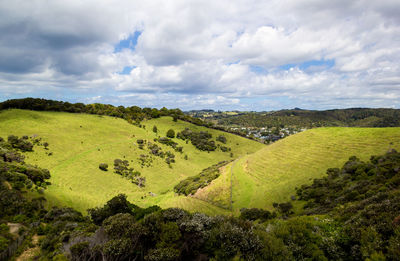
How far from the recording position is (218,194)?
3772 centimetres

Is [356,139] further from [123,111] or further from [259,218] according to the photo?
[123,111]

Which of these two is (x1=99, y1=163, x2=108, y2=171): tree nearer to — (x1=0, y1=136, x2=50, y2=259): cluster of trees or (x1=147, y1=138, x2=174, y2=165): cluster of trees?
(x1=0, y1=136, x2=50, y2=259): cluster of trees

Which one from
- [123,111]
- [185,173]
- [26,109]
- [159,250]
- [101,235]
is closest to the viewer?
[159,250]

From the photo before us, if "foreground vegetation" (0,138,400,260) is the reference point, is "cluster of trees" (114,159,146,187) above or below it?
below

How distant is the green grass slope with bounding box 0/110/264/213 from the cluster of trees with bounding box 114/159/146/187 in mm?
1545

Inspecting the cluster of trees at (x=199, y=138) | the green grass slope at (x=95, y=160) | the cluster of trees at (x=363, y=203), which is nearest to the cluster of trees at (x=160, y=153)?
the green grass slope at (x=95, y=160)

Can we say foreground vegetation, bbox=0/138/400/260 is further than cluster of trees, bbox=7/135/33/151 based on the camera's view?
No

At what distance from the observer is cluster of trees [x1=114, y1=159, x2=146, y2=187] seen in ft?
180

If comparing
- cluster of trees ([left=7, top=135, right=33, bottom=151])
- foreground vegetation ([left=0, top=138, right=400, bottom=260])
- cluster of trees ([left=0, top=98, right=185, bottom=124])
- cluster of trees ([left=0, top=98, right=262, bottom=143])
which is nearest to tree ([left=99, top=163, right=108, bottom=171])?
cluster of trees ([left=7, top=135, right=33, bottom=151])

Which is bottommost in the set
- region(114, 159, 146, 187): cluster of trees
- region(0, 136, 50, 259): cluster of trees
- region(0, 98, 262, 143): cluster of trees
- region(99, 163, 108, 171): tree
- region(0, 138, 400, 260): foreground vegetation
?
region(114, 159, 146, 187): cluster of trees

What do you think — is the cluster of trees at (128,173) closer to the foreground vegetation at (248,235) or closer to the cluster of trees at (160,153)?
the cluster of trees at (160,153)

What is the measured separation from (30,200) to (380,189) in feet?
153

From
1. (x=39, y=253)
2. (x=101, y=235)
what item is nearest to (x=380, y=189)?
(x=101, y=235)

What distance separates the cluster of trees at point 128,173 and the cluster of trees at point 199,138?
A: 44034 mm
